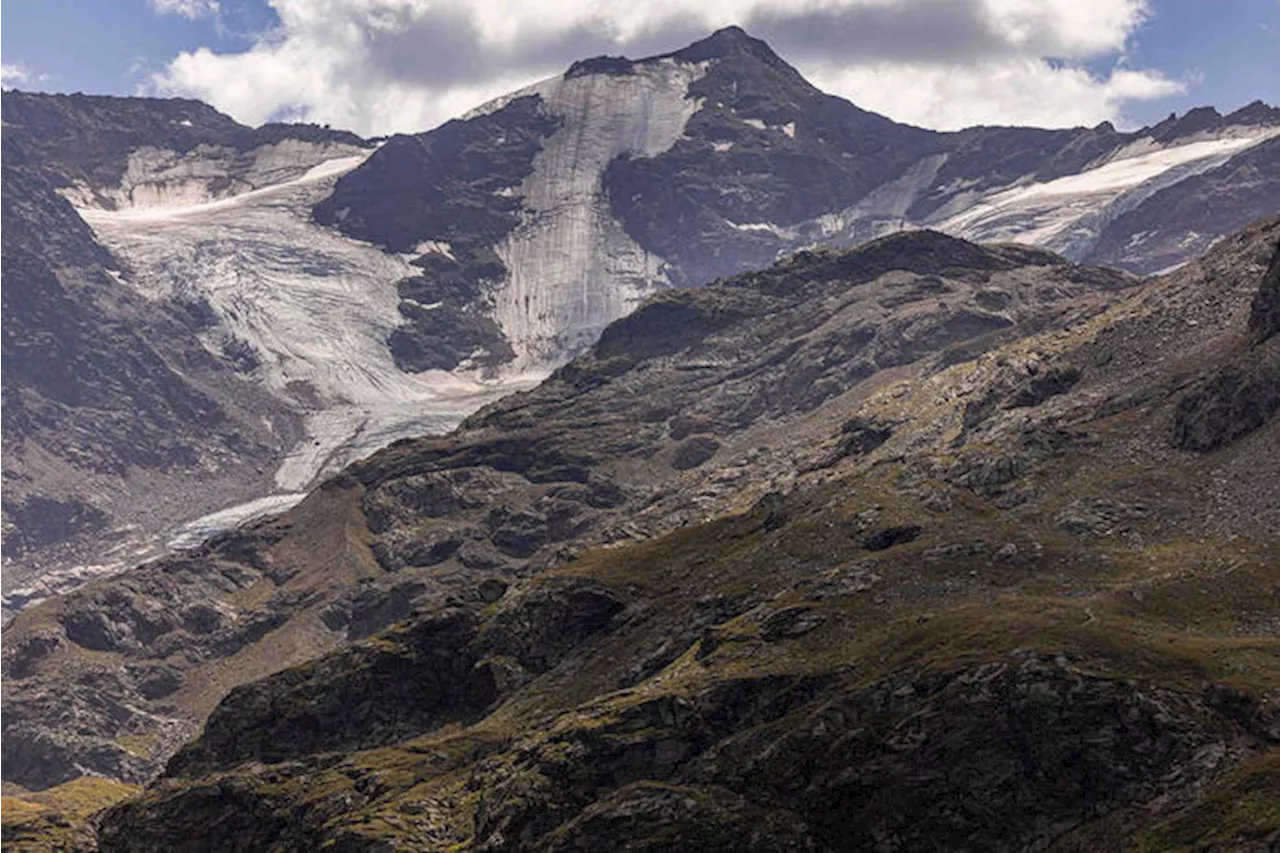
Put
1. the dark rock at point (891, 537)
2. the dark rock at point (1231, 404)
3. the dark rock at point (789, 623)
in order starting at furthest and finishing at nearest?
1. the dark rock at point (1231, 404)
2. the dark rock at point (891, 537)
3. the dark rock at point (789, 623)

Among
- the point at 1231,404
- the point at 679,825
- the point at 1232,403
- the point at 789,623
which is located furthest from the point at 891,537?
the point at 679,825

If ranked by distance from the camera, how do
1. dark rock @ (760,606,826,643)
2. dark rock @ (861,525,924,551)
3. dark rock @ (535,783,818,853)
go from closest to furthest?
dark rock @ (535,783,818,853), dark rock @ (760,606,826,643), dark rock @ (861,525,924,551)

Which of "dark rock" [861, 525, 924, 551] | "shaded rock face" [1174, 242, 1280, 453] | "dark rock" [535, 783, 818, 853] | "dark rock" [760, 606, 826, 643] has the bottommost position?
"dark rock" [535, 783, 818, 853]

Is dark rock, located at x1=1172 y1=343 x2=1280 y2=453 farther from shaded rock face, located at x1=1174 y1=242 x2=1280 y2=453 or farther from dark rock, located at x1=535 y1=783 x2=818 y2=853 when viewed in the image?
dark rock, located at x1=535 y1=783 x2=818 y2=853

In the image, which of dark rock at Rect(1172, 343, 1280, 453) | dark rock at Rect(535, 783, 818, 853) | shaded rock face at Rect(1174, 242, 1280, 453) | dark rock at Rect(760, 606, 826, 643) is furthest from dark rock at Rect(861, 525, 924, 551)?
dark rock at Rect(535, 783, 818, 853)

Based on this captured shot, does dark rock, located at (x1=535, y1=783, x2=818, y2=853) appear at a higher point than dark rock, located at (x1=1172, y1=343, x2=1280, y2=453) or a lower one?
lower

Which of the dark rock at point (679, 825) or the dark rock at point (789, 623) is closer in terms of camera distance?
the dark rock at point (679, 825)

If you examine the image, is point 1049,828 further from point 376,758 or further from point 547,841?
point 376,758

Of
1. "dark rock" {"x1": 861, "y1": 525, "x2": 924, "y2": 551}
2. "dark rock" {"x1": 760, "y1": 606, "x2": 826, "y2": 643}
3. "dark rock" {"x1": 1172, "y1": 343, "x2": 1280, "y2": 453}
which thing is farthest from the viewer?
"dark rock" {"x1": 1172, "y1": 343, "x2": 1280, "y2": 453}

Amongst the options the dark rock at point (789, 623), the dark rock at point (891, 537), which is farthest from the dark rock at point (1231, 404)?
the dark rock at point (789, 623)

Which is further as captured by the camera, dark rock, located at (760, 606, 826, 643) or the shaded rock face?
the shaded rock face

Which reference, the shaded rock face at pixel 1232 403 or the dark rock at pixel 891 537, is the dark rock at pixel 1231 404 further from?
the dark rock at pixel 891 537

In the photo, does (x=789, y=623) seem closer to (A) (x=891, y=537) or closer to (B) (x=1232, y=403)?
(A) (x=891, y=537)

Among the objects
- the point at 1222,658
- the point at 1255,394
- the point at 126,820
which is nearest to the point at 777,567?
the point at 1255,394
